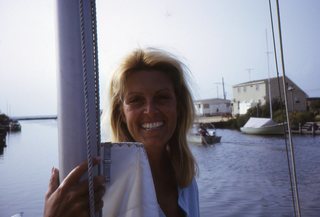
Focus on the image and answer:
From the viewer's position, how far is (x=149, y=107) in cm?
208

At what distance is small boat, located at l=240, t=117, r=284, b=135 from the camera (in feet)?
159

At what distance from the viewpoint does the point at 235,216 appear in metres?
14.1

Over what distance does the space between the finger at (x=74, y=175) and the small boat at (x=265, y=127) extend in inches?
1941

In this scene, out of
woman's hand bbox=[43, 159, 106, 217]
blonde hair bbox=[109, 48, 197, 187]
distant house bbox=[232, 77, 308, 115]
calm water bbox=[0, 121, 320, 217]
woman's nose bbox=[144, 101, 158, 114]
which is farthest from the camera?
distant house bbox=[232, 77, 308, 115]

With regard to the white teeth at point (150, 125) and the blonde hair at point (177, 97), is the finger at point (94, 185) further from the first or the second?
the blonde hair at point (177, 97)

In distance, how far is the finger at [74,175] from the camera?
3.56 feet

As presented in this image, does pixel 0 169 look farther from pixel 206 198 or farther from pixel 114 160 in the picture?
pixel 114 160

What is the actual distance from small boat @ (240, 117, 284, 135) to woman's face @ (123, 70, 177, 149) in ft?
158

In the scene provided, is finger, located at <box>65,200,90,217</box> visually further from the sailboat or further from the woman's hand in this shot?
the sailboat

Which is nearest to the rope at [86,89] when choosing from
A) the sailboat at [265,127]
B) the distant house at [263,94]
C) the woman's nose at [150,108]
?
the woman's nose at [150,108]

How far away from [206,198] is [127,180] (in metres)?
16.4

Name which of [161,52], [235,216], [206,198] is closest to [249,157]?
[206,198]

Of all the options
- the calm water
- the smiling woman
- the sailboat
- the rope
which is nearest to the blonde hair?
the smiling woman

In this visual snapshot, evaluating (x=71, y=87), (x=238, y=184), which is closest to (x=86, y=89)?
(x=71, y=87)
